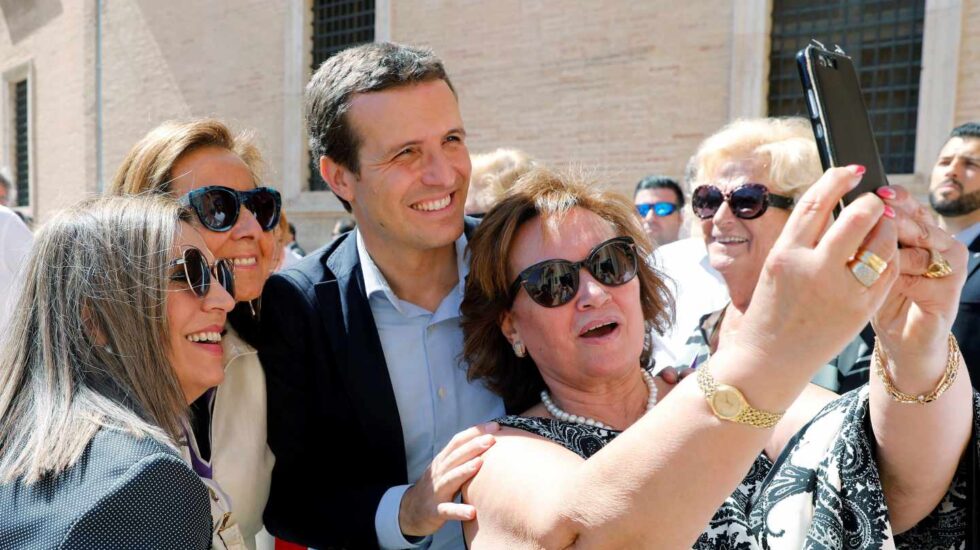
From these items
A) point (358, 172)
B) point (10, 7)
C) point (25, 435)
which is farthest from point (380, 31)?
point (10, 7)

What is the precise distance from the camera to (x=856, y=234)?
39.1 inches

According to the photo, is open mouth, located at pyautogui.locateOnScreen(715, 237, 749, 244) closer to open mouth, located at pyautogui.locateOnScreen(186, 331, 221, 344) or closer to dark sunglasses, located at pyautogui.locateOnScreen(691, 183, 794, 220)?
dark sunglasses, located at pyautogui.locateOnScreen(691, 183, 794, 220)

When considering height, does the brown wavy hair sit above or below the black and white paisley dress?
above

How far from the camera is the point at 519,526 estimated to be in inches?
55.1

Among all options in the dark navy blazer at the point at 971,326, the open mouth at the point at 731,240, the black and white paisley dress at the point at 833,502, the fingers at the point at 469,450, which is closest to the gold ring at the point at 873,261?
the black and white paisley dress at the point at 833,502

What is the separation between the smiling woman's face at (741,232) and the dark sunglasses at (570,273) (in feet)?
3.86

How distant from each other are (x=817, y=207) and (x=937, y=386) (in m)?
0.66

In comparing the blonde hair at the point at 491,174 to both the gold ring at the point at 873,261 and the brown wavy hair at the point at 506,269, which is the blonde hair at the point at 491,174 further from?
the gold ring at the point at 873,261

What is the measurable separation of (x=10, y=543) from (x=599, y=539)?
0.95 m

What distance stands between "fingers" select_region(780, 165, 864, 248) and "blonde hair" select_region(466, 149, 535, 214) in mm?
2744

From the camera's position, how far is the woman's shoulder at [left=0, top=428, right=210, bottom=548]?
1273 millimetres

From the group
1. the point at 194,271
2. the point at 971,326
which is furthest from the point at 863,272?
the point at 971,326

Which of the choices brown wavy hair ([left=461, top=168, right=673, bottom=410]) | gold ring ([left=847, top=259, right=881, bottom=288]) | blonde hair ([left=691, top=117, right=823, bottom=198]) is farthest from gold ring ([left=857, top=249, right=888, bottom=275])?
blonde hair ([left=691, top=117, right=823, bottom=198])

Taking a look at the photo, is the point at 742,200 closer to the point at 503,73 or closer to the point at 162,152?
the point at 162,152
